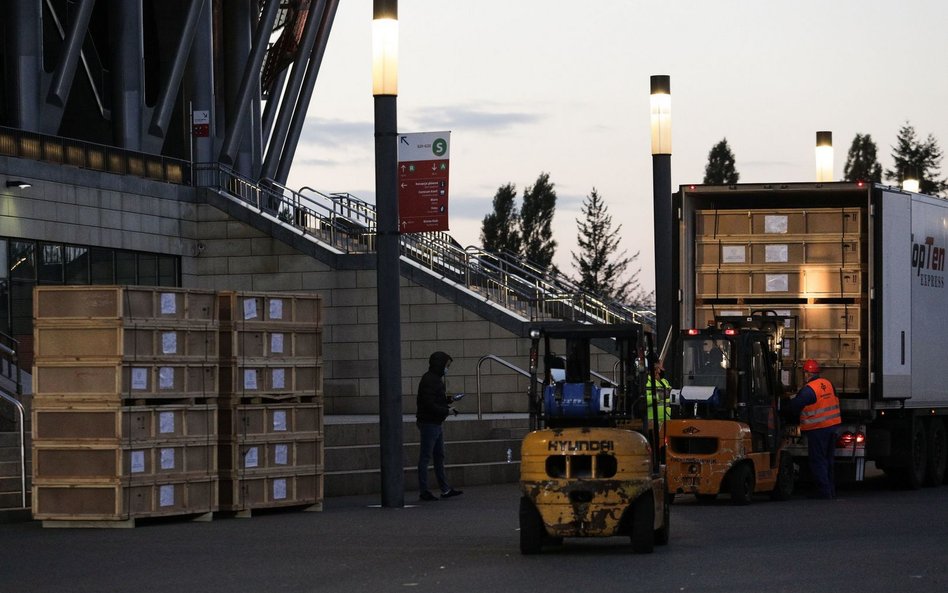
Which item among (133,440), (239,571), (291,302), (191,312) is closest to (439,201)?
(291,302)

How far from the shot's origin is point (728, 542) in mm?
15859

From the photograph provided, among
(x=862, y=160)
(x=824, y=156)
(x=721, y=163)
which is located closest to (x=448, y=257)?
(x=824, y=156)

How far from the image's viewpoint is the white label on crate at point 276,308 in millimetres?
19906

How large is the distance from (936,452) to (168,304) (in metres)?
A: 12.2

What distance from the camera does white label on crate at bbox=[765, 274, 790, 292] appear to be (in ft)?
75.5

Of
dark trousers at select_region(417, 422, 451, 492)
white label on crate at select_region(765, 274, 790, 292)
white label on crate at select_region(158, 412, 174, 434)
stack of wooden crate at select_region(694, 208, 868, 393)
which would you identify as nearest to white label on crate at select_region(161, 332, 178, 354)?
white label on crate at select_region(158, 412, 174, 434)

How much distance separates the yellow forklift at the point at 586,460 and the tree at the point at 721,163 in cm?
6632

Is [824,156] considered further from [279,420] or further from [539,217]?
[539,217]

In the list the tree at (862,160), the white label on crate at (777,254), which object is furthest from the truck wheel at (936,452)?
the tree at (862,160)

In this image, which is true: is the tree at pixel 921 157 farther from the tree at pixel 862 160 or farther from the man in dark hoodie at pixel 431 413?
the man in dark hoodie at pixel 431 413

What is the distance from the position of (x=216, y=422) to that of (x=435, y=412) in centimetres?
355

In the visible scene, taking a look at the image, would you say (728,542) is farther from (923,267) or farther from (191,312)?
(923,267)

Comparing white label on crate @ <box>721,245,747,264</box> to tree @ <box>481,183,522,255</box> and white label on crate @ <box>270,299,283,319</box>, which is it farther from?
tree @ <box>481,183,522,255</box>

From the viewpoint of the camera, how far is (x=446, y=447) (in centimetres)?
2512
